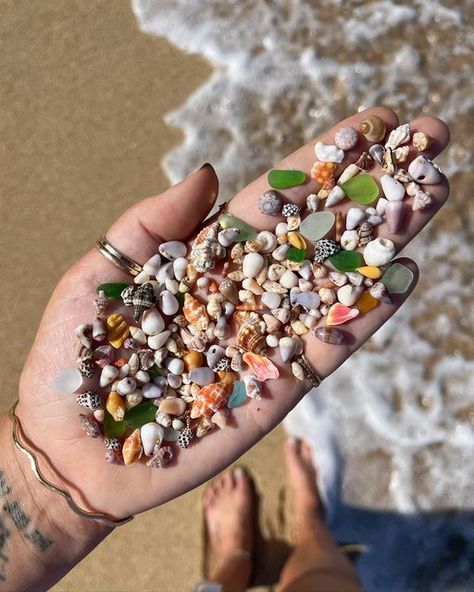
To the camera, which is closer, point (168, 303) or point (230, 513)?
point (168, 303)

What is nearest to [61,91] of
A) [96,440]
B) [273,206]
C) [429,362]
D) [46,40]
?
[46,40]

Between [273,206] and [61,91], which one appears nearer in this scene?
[273,206]

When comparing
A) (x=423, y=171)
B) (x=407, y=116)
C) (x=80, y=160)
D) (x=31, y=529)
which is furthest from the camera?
(x=407, y=116)

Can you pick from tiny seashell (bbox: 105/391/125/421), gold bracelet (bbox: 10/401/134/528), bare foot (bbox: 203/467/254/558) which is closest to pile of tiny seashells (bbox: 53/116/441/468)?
tiny seashell (bbox: 105/391/125/421)

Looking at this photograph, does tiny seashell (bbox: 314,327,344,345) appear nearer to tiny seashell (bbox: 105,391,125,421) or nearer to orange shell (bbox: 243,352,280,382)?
orange shell (bbox: 243,352,280,382)

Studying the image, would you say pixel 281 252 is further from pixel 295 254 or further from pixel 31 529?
pixel 31 529

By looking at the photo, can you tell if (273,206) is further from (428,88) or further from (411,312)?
(428,88)

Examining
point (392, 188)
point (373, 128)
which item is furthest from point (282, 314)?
point (373, 128)
